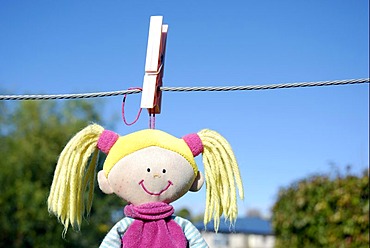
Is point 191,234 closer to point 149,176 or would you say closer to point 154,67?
point 149,176

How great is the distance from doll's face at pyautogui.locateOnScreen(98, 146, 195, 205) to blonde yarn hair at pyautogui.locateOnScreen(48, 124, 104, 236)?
11 cm

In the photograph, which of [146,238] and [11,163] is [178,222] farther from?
[11,163]

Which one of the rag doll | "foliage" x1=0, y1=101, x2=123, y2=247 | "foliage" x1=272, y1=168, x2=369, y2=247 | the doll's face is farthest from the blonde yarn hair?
"foliage" x1=0, y1=101, x2=123, y2=247

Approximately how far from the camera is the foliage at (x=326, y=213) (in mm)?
5039

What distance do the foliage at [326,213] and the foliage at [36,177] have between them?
84.0 inches

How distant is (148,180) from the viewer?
5.60 ft

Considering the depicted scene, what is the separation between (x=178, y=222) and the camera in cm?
176

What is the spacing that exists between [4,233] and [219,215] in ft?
19.0

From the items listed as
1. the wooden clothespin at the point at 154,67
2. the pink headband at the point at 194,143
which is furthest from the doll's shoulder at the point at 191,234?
the wooden clothespin at the point at 154,67

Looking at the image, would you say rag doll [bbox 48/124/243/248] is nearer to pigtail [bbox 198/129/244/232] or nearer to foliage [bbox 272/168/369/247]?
pigtail [bbox 198/129/244/232]

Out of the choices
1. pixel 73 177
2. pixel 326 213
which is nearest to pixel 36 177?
pixel 326 213

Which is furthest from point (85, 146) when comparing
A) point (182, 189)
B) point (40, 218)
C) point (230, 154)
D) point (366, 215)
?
point (40, 218)

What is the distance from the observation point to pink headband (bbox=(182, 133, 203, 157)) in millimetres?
1810

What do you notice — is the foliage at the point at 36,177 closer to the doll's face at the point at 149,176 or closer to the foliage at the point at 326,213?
the foliage at the point at 326,213
